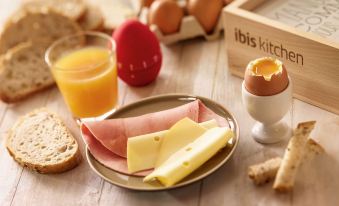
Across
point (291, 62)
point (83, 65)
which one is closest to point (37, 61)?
point (83, 65)

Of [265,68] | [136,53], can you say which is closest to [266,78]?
[265,68]

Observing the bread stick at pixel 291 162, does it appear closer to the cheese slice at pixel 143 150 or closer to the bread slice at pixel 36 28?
the cheese slice at pixel 143 150

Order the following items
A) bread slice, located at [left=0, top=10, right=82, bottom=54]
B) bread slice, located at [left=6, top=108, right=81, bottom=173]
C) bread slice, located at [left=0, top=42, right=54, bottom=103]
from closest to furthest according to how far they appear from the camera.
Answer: bread slice, located at [left=6, top=108, right=81, bottom=173] → bread slice, located at [left=0, top=42, right=54, bottom=103] → bread slice, located at [left=0, top=10, right=82, bottom=54]

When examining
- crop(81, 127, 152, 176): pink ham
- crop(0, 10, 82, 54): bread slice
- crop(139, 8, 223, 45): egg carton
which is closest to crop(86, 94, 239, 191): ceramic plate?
crop(81, 127, 152, 176): pink ham

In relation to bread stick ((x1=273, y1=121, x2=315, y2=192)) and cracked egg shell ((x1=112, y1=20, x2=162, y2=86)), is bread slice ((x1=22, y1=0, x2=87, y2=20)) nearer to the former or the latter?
cracked egg shell ((x1=112, y1=20, x2=162, y2=86))

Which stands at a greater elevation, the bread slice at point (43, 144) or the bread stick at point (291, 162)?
the bread stick at point (291, 162)

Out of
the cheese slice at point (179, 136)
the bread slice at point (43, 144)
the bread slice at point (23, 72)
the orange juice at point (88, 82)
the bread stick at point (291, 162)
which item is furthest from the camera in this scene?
the bread slice at point (23, 72)

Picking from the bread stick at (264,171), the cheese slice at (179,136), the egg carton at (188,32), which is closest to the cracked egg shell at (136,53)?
the egg carton at (188,32)
